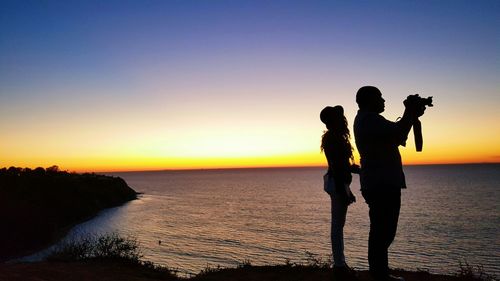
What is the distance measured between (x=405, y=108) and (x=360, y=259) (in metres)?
23.3

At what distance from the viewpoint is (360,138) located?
5.25m

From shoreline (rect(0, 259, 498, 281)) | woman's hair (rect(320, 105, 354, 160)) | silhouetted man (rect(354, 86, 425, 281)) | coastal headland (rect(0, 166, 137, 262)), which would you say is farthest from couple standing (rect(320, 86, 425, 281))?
coastal headland (rect(0, 166, 137, 262))

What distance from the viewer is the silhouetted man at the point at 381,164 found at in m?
4.86

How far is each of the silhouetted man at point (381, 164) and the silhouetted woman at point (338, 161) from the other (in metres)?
0.66

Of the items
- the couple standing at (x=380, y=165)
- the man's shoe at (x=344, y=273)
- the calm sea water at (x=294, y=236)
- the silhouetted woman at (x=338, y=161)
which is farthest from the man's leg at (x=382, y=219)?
the calm sea water at (x=294, y=236)

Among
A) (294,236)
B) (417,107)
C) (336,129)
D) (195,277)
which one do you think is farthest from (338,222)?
(294,236)

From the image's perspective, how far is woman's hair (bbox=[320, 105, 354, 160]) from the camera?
5973 millimetres

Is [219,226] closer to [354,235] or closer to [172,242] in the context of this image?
[172,242]

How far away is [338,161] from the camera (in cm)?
595

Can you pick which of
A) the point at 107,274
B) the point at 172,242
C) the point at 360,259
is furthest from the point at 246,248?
the point at 107,274

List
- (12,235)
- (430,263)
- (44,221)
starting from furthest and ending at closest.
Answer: (44,221) < (12,235) < (430,263)

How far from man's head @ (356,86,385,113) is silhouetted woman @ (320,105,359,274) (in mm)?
693

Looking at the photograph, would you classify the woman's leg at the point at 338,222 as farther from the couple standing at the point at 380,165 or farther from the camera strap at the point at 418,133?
the camera strap at the point at 418,133

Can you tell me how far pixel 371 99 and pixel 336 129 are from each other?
84cm
